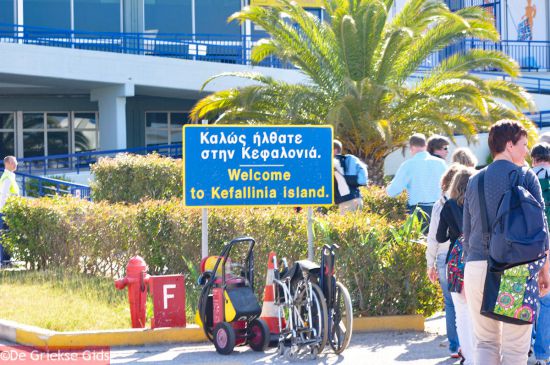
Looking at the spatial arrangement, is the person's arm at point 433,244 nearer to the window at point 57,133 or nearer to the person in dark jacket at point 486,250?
the person in dark jacket at point 486,250

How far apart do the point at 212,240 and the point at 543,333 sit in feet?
13.6

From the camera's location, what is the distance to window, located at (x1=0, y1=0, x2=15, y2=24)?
28562 millimetres

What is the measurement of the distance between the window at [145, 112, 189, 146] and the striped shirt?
22.6 m

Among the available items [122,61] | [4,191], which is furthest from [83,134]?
[4,191]

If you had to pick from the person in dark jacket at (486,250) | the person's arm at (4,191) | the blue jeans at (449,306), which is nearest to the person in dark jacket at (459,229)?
the blue jeans at (449,306)

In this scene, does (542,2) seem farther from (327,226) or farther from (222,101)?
(327,226)

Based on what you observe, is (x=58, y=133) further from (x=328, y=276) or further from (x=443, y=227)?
(x=443, y=227)

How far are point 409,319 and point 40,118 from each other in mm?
24203

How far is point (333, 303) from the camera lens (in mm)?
7965

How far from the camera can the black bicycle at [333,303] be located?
7941 millimetres

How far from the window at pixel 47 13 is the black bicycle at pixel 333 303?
23050mm

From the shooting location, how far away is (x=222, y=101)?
1991 centimetres

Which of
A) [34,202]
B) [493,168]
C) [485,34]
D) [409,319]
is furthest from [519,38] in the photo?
[493,168]

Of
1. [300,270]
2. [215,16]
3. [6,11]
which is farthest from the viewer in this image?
[215,16]
